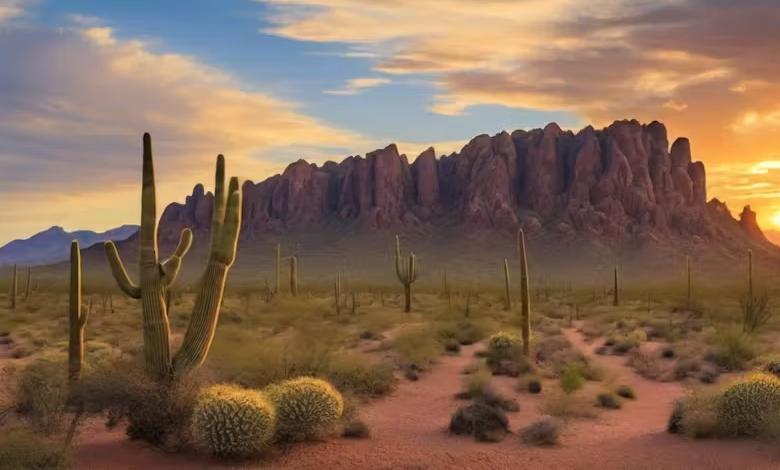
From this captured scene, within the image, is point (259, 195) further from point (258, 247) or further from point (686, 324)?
point (686, 324)

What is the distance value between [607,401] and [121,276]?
9.71 m

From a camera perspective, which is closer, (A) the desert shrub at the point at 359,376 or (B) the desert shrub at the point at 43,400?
(B) the desert shrub at the point at 43,400

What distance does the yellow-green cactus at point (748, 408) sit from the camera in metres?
11.4

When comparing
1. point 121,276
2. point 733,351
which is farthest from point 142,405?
point 733,351

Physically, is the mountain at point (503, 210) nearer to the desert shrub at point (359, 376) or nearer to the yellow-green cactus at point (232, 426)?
the desert shrub at point (359, 376)

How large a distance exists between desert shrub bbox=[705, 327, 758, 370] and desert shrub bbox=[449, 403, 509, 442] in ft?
32.5

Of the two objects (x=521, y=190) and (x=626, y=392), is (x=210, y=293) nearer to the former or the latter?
(x=626, y=392)

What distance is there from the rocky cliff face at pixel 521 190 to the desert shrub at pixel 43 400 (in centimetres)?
→ 8977

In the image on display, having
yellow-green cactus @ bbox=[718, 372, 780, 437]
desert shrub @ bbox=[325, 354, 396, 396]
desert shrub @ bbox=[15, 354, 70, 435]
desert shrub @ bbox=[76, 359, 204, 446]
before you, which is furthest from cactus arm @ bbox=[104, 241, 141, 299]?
yellow-green cactus @ bbox=[718, 372, 780, 437]

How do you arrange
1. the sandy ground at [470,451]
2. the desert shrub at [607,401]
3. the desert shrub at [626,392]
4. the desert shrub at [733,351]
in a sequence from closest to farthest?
the sandy ground at [470,451]
the desert shrub at [607,401]
the desert shrub at [626,392]
the desert shrub at [733,351]

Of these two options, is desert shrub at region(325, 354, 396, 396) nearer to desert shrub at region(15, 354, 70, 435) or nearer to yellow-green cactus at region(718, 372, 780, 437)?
desert shrub at region(15, 354, 70, 435)

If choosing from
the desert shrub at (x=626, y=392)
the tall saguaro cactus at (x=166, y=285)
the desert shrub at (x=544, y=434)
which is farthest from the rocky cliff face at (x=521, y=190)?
the tall saguaro cactus at (x=166, y=285)

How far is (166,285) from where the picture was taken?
13.0m

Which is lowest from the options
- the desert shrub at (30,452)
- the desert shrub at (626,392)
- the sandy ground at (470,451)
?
the desert shrub at (626,392)
